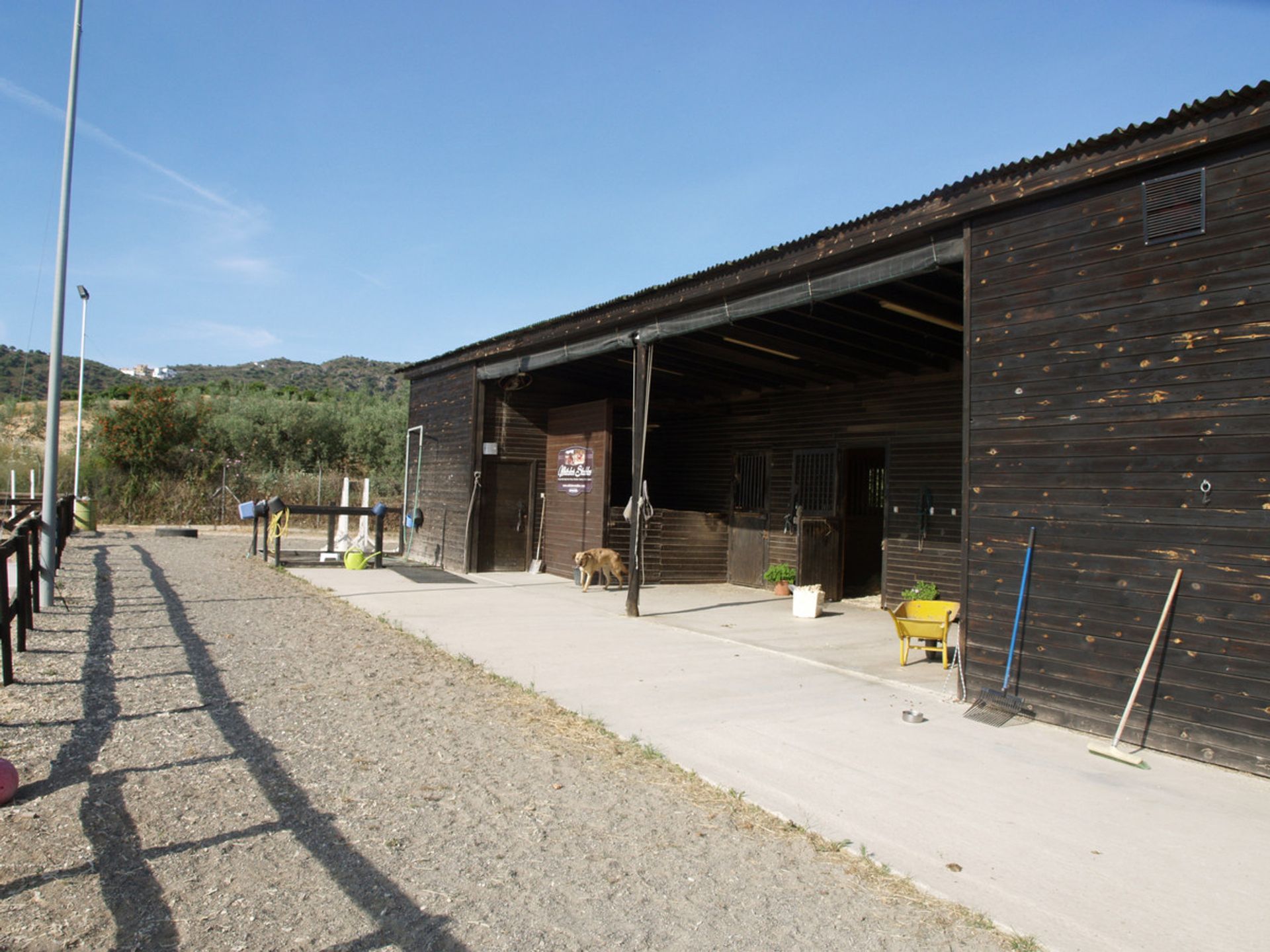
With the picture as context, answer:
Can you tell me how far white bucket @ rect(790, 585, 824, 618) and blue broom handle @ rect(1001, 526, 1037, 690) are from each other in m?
4.29

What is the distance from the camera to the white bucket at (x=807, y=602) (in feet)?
33.2

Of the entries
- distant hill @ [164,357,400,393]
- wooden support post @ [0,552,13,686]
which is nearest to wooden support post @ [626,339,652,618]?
wooden support post @ [0,552,13,686]

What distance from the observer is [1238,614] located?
464 centimetres

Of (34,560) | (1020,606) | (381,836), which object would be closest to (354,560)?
(34,560)

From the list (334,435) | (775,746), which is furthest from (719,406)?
(334,435)

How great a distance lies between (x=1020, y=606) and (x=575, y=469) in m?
9.12

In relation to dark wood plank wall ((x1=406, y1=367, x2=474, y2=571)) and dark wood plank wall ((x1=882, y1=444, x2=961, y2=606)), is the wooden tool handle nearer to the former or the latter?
dark wood plank wall ((x1=882, y1=444, x2=961, y2=606))

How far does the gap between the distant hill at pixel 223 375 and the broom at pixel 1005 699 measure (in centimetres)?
4989

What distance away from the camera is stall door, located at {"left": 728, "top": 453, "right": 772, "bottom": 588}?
13.5 metres

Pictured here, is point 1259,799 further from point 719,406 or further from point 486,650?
point 719,406

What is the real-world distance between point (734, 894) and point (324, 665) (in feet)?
15.3

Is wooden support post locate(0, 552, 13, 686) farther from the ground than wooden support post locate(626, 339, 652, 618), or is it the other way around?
wooden support post locate(626, 339, 652, 618)

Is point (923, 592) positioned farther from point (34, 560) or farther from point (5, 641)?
point (34, 560)

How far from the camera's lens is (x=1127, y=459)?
518 cm
